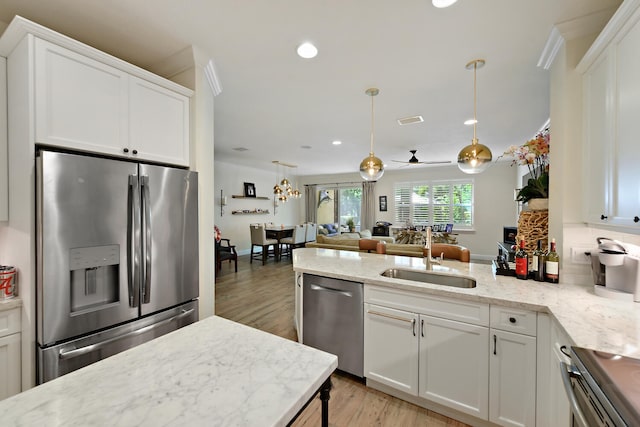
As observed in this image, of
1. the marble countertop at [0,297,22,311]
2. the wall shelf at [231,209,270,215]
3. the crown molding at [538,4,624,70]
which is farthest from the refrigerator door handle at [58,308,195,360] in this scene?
the wall shelf at [231,209,270,215]

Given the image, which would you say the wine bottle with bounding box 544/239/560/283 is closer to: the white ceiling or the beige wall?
the white ceiling

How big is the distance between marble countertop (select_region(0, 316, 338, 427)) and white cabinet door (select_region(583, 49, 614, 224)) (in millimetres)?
1738

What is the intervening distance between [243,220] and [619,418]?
25.8 ft

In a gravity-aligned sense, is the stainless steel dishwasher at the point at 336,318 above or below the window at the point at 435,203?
below

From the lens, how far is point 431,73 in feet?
8.05

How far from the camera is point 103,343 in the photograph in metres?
1.55

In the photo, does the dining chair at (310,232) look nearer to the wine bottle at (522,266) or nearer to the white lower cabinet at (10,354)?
the wine bottle at (522,266)

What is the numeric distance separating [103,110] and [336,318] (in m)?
2.17

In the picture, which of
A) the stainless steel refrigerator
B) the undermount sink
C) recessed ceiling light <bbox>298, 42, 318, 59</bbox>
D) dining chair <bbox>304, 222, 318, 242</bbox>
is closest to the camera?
the stainless steel refrigerator

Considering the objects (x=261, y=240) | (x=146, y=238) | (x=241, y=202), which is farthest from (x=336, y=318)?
(x=241, y=202)

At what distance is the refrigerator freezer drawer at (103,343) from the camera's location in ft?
4.56

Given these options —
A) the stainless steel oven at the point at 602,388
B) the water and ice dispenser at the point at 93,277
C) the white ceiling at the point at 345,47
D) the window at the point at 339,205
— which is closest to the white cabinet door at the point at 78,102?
the white ceiling at the point at 345,47

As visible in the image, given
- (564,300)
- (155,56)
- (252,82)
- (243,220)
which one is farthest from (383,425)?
(243,220)

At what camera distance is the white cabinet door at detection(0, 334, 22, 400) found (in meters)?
1.38
